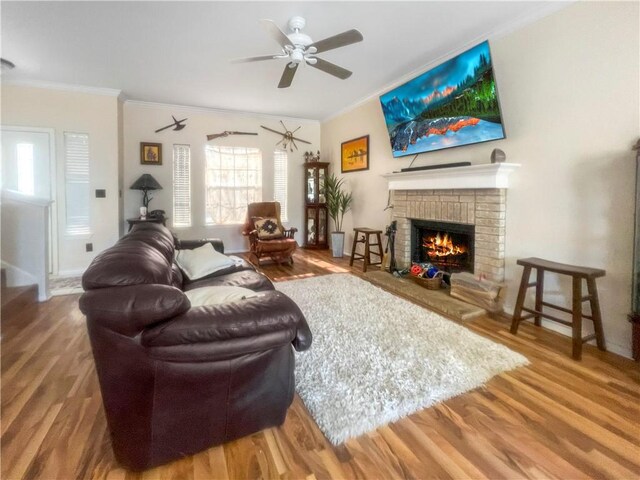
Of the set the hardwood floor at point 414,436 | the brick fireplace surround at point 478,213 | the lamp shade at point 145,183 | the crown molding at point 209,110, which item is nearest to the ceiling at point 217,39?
the crown molding at point 209,110

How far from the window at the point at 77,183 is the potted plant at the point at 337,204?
12.3 ft

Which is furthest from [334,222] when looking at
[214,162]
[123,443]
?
[123,443]

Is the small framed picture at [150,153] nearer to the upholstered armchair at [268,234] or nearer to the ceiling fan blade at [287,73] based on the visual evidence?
the upholstered armchair at [268,234]

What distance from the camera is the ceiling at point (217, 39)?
104 inches

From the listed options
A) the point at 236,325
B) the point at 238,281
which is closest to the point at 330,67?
the point at 238,281

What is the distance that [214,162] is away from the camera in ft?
19.3

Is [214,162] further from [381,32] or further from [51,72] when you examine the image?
[381,32]

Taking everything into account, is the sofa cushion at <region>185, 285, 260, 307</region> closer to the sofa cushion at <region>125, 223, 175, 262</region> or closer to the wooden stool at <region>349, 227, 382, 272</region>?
the sofa cushion at <region>125, 223, 175, 262</region>

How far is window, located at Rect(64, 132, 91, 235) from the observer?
14.5ft

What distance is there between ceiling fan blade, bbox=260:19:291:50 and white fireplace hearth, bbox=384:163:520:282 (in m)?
2.04

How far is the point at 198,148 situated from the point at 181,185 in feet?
2.40

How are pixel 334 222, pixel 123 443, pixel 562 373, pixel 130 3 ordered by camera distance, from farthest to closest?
1. pixel 334 222
2. pixel 130 3
3. pixel 562 373
4. pixel 123 443

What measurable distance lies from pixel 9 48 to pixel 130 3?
6.12 feet

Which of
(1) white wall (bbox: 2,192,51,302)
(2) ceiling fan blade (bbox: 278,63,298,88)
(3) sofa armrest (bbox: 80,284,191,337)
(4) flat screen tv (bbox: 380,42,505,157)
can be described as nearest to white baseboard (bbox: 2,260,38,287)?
(1) white wall (bbox: 2,192,51,302)
